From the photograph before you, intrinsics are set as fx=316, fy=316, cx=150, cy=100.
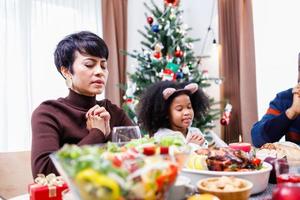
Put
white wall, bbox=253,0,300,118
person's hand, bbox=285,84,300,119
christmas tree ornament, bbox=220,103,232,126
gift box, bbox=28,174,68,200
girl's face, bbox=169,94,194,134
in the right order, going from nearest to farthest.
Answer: gift box, bbox=28,174,68,200 < person's hand, bbox=285,84,300,119 < girl's face, bbox=169,94,194,134 < white wall, bbox=253,0,300,118 < christmas tree ornament, bbox=220,103,232,126

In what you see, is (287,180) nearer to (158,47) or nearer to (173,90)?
(173,90)

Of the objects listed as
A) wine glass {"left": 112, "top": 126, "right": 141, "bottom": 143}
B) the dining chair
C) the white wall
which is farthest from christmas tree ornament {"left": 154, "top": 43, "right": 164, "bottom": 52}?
wine glass {"left": 112, "top": 126, "right": 141, "bottom": 143}

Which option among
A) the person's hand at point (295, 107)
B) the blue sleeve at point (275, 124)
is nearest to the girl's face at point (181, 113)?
the blue sleeve at point (275, 124)

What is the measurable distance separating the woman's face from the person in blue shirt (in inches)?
37.6

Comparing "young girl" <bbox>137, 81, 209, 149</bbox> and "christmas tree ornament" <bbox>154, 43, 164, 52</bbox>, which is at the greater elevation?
"christmas tree ornament" <bbox>154, 43, 164, 52</bbox>

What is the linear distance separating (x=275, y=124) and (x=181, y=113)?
1.64ft

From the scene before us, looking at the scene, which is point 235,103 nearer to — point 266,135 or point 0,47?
point 266,135

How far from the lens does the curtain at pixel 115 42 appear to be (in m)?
3.62

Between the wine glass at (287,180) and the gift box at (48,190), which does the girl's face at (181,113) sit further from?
the gift box at (48,190)

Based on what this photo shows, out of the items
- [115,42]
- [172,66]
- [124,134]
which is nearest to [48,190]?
[124,134]

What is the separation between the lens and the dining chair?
4.98 ft

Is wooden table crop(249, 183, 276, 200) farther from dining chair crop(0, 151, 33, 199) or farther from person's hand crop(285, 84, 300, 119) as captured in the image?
dining chair crop(0, 151, 33, 199)

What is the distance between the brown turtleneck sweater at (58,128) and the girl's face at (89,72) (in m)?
0.10

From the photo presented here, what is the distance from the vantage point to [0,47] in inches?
108
